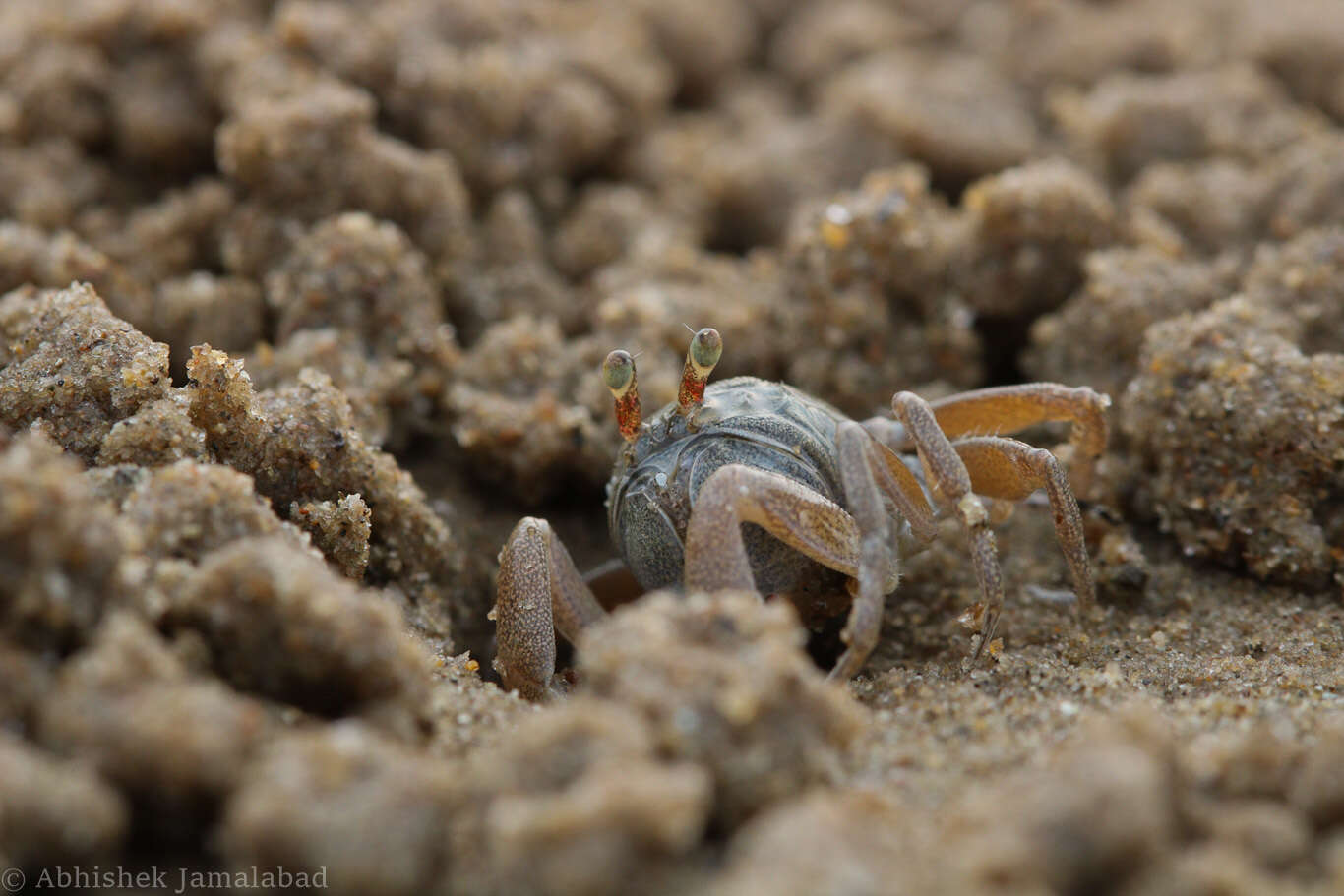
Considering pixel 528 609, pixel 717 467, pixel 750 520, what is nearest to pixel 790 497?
pixel 750 520

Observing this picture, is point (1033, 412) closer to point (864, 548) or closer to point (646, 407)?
point (864, 548)

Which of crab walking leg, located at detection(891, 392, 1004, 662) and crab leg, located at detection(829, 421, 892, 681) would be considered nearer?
crab leg, located at detection(829, 421, 892, 681)

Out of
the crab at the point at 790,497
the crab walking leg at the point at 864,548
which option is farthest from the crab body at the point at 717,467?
the crab walking leg at the point at 864,548

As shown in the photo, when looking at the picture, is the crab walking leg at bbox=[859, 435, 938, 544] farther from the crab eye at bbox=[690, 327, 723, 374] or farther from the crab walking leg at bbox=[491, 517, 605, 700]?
the crab walking leg at bbox=[491, 517, 605, 700]

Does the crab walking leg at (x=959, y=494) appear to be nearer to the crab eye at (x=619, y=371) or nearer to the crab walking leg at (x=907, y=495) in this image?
the crab walking leg at (x=907, y=495)

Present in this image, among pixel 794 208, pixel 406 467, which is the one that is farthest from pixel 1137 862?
pixel 794 208

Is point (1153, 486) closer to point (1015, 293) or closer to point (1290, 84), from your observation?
point (1015, 293)

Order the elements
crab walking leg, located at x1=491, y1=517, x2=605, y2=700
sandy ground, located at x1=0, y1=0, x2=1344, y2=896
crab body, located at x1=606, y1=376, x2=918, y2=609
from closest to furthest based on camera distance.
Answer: sandy ground, located at x1=0, y1=0, x2=1344, y2=896 < crab walking leg, located at x1=491, y1=517, x2=605, y2=700 < crab body, located at x1=606, y1=376, x2=918, y2=609

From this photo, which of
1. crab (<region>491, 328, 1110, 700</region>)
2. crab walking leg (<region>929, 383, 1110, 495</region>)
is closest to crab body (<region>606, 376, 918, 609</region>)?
crab (<region>491, 328, 1110, 700</region>)
